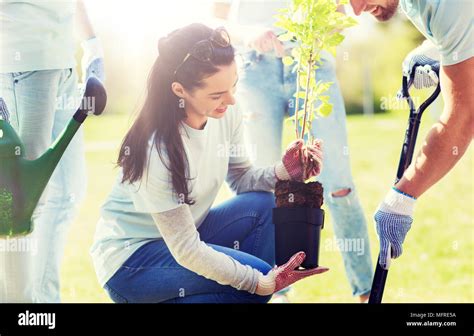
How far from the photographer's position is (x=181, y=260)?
2.93 m

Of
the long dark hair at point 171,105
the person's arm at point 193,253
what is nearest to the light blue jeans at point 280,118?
the long dark hair at point 171,105

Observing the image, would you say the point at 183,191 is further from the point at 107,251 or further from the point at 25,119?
the point at 25,119

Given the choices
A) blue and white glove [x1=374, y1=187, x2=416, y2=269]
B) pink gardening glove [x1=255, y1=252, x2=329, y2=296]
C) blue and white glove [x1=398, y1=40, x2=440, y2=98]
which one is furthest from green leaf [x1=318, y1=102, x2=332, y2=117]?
pink gardening glove [x1=255, y1=252, x2=329, y2=296]

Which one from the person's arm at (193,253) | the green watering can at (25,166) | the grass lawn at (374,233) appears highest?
the green watering can at (25,166)

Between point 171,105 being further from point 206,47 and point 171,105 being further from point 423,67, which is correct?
point 423,67

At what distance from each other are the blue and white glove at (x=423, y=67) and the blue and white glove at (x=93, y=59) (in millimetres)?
1092

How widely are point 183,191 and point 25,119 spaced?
644mm

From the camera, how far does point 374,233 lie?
3938 millimetres

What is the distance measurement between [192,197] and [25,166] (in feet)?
2.05

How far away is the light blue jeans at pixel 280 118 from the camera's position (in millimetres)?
3096

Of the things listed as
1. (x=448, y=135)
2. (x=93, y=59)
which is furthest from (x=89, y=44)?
(x=448, y=135)

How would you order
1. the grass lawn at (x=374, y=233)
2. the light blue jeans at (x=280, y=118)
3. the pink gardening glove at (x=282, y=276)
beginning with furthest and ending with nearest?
the grass lawn at (x=374, y=233) < the light blue jeans at (x=280, y=118) < the pink gardening glove at (x=282, y=276)

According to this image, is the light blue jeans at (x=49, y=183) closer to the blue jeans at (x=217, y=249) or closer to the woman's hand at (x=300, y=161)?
the blue jeans at (x=217, y=249)

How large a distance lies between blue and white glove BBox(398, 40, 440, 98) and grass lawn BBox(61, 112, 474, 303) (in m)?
0.18
